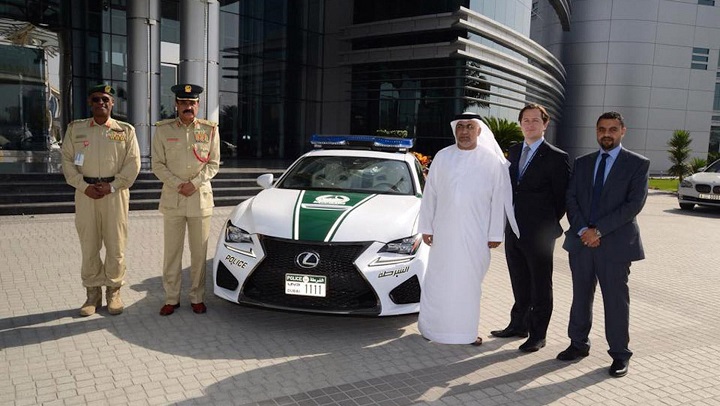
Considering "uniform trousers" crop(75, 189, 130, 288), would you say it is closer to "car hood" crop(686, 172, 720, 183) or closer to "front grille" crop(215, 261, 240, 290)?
"front grille" crop(215, 261, 240, 290)

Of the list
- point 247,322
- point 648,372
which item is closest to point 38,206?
point 247,322

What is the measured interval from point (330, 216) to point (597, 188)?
7.09ft

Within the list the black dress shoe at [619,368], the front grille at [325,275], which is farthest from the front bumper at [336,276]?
the black dress shoe at [619,368]

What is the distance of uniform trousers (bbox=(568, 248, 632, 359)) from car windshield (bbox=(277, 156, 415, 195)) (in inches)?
76.4

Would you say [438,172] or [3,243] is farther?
[3,243]

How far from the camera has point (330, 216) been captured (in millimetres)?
4715

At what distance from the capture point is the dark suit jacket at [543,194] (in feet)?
14.4

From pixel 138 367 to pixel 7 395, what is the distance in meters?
0.79

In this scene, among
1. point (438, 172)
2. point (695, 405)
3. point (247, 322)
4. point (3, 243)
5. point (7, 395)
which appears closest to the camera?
point (7, 395)

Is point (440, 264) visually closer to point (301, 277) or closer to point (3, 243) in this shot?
point (301, 277)

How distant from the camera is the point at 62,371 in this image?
3775 millimetres

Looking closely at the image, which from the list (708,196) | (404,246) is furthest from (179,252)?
(708,196)

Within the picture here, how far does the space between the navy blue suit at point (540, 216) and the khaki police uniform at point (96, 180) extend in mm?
3440

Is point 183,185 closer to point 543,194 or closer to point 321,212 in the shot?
point 321,212
